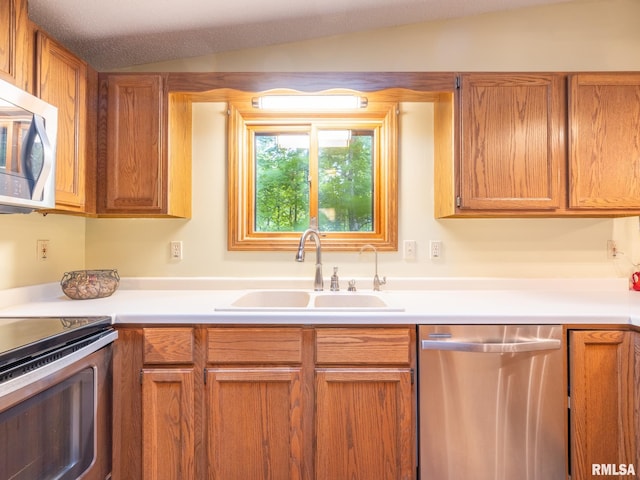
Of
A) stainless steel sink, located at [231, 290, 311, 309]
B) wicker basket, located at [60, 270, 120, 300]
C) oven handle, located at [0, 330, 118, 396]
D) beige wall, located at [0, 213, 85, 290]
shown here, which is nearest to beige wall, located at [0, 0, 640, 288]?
Result: beige wall, located at [0, 213, 85, 290]

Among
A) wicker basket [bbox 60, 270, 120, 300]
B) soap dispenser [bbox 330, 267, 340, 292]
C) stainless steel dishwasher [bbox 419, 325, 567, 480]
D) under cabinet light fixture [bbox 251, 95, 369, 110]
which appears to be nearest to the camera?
stainless steel dishwasher [bbox 419, 325, 567, 480]

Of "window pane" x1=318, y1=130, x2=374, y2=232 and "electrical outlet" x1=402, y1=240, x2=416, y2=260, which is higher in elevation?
"window pane" x1=318, y1=130, x2=374, y2=232

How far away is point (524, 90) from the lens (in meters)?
1.66

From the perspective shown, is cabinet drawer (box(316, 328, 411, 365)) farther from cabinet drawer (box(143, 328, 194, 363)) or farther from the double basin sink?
cabinet drawer (box(143, 328, 194, 363))

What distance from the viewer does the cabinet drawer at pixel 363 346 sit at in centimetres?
132

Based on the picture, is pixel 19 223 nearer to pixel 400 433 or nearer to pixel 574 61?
pixel 400 433

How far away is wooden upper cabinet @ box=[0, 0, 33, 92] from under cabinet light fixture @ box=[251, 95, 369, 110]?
0.92 metres

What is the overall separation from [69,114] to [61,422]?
127 centimetres

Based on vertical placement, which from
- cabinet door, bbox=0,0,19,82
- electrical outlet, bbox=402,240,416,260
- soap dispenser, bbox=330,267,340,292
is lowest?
soap dispenser, bbox=330,267,340,292

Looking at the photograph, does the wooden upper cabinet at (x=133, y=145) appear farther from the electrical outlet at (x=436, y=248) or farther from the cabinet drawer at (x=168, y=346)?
the electrical outlet at (x=436, y=248)

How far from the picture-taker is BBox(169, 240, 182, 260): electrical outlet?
199 cm

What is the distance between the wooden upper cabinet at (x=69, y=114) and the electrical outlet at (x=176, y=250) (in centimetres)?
46

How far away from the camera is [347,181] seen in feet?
6.78

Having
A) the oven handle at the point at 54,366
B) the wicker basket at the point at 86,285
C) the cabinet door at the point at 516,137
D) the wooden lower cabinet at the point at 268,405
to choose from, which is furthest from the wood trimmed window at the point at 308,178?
the oven handle at the point at 54,366
